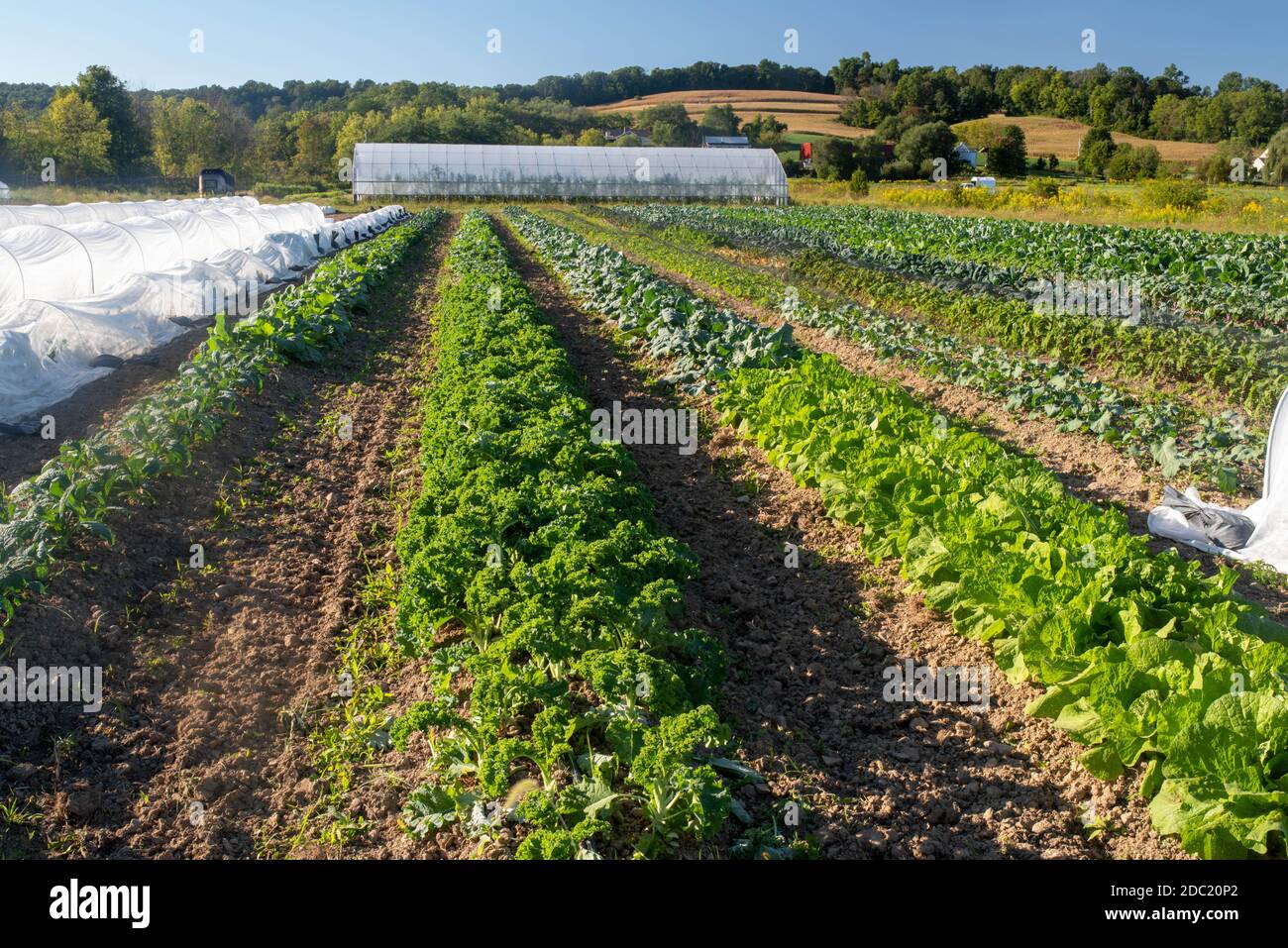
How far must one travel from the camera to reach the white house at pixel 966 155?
66.5 metres

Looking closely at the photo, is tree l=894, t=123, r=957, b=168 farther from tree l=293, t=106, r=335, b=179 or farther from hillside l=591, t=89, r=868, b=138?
tree l=293, t=106, r=335, b=179

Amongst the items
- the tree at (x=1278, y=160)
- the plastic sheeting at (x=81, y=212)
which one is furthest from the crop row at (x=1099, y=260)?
the tree at (x=1278, y=160)

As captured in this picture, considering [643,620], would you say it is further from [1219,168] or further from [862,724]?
[1219,168]

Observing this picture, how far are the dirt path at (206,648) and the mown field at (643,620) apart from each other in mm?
25

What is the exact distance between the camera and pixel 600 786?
3625mm

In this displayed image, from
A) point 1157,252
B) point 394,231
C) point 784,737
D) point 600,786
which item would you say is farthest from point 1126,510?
point 394,231

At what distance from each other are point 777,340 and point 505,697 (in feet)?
24.1

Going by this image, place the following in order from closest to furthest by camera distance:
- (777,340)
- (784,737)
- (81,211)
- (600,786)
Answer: (600,786)
(784,737)
(777,340)
(81,211)

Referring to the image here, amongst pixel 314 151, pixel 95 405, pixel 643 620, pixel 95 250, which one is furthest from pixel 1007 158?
pixel 643 620

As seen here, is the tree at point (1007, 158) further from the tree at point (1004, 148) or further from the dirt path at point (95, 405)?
the dirt path at point (95, 405)

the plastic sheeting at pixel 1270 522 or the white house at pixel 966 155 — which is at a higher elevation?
the white house at pixel 966 155

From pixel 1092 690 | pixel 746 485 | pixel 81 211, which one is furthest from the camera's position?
pixel 81 211

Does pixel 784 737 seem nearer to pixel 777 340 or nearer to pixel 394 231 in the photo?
pixel 777 340

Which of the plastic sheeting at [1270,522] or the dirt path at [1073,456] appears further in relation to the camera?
the dirt path at [1073,456]
